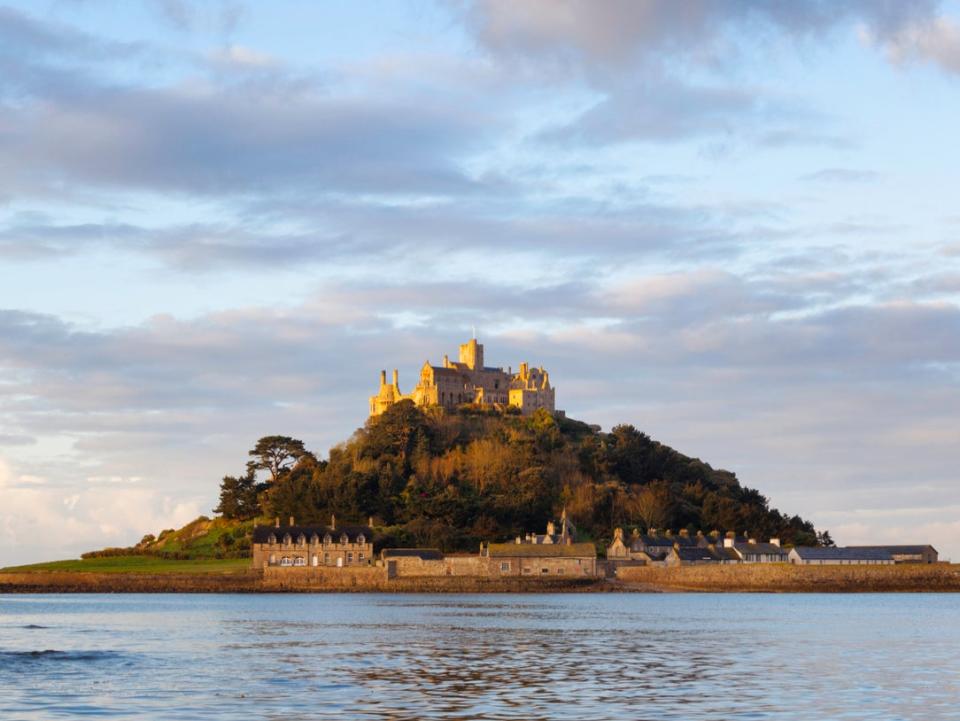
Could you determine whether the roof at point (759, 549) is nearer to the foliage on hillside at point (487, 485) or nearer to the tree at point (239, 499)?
the foliage on hillside at point (487, 485)

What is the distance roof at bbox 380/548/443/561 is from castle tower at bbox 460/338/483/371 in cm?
4472

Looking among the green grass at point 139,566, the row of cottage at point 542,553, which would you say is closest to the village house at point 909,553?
the row of cottage at point 542,553

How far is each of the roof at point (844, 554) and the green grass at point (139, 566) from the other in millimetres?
41811

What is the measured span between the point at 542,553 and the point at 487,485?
770 inches

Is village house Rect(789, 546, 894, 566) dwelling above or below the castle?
below

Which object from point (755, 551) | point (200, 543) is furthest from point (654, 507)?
point (200, 543)

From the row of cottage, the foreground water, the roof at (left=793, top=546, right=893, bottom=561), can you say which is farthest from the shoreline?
the foreground water

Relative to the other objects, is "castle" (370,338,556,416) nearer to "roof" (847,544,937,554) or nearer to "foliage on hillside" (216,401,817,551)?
"foliage on hillside" (216,401,817,551)

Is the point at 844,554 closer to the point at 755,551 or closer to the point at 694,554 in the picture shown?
the point at 755,551

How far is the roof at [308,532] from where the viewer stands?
102 m

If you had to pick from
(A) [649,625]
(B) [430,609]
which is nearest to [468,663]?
(A) [649,625]

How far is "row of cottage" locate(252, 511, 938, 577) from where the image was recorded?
97438mm

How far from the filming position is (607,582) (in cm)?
9800

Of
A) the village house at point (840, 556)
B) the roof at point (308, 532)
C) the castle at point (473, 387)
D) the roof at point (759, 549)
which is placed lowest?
the village house at point (840, 556)
